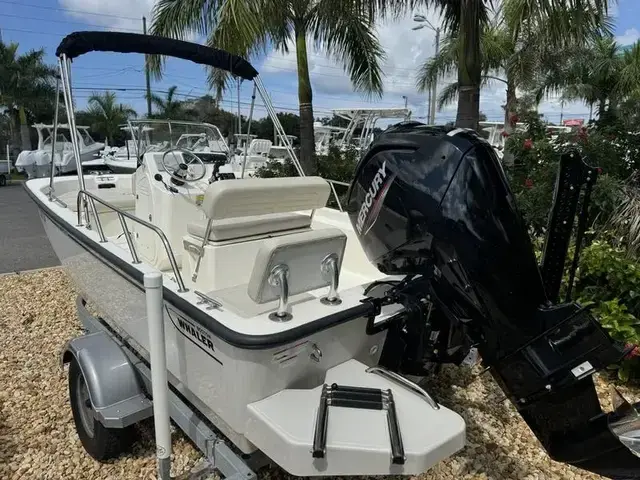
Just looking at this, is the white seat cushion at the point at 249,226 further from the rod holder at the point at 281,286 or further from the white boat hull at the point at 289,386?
the rod holder at the point at 281,286

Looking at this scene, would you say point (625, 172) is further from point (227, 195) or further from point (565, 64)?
point (565, 64)

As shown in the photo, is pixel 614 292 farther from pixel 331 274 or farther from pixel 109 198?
pixel 109 198

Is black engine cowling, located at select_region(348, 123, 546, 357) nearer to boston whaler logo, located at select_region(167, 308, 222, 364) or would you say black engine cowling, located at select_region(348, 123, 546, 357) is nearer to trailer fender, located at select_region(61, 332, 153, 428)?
boston whaler logo, located at select_region(167, 308, 222, 364)

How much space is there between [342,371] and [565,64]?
17.4m

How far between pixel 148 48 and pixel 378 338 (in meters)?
3.01

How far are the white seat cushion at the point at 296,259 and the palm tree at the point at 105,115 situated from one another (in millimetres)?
37016

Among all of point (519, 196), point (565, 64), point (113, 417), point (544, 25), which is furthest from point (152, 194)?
point (565, 64)

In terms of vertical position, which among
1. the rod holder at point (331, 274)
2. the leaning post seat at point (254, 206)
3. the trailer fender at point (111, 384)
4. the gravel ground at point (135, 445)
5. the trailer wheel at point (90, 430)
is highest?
the leaning post seat at point (254, 206)

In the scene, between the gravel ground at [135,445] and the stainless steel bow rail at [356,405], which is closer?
the stainless steel bow rail at [356,405]

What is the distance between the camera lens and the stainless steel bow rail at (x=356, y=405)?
1686 millimetres

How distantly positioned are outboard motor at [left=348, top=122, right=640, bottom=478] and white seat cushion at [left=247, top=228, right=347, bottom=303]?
0.31 meters

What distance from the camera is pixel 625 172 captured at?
16.9 ft

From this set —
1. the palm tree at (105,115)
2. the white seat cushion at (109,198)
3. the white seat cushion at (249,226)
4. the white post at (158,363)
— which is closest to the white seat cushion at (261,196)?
the white seat cushion at (249,226)

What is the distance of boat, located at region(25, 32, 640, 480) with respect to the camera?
70.4 inches
